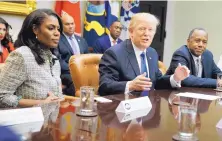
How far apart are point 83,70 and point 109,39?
2529mm

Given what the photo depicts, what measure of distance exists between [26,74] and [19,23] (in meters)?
2.72

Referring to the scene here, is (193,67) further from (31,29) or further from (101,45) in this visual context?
(101,45)

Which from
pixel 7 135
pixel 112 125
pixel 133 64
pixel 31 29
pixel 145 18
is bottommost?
pixel 112 125

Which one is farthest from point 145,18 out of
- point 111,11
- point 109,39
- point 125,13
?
point 125,13

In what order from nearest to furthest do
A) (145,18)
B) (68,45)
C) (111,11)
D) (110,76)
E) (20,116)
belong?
(20,116)
(110,76)
(145,18)
(68,45)
(111,11)

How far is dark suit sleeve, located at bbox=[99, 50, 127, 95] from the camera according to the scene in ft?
7.11

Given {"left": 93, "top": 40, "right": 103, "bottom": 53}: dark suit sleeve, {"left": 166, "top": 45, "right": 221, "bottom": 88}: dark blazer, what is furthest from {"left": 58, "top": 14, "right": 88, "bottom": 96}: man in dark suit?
{"left": 166, "top": 45, "right": 221, "bottom": 88}: dark blazer

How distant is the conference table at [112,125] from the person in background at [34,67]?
25cm

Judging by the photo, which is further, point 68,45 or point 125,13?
point 125,13

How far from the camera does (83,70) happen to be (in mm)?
2590

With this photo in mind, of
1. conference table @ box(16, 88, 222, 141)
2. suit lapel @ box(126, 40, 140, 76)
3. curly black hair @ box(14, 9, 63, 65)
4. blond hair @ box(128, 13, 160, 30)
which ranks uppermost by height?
blond hair @ box(128, 13, 160, 30)

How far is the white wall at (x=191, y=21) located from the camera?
20.1 feet

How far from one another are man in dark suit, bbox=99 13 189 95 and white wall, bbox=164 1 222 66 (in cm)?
388

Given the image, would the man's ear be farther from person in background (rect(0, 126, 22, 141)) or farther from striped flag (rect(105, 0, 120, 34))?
striped flag (rect(105, 0, 120, 34))
